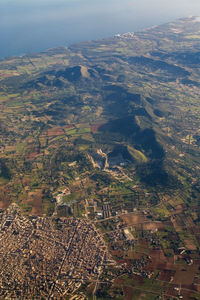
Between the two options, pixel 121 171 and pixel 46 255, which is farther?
pixel 121 171

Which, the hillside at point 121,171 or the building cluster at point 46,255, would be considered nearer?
the building cluster at point 46,255

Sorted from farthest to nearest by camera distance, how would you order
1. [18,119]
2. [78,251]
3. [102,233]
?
1. [18,119]
2. [102,233]
3. [78,251]

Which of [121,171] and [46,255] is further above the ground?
[121,171]

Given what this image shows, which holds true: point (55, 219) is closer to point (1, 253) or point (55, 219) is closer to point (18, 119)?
point (1, 253)

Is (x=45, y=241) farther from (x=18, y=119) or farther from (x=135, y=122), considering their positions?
(x=18, y=119)

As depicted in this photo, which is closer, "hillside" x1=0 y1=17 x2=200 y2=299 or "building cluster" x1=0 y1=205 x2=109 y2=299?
"building cluster" x1=0 y1=205 x2=109 y2=299

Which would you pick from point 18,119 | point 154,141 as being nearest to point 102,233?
point 154,141

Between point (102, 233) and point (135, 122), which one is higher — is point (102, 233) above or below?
below

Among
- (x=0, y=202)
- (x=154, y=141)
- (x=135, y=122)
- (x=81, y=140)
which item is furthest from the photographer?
(x=135, y=122)

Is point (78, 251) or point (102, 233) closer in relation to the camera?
point (78, 251)
